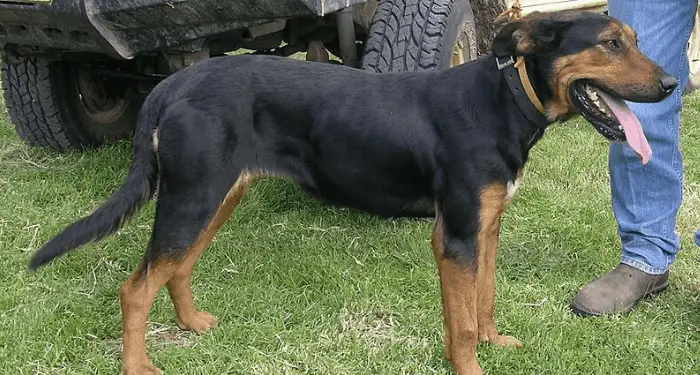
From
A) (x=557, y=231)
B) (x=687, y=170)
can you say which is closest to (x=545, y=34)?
(x=557, y=231)

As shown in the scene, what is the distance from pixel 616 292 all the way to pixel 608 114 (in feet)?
3.57

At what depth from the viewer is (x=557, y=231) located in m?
4.36

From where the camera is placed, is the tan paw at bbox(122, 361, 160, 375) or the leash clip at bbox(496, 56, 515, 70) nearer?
the leash clip at bbox(496, 56, 515, 70)

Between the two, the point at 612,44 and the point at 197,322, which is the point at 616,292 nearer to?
the point at 612,44

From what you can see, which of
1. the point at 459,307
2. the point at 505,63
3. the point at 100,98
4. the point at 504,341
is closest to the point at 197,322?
the point at 459,307

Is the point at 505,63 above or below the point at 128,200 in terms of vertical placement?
above

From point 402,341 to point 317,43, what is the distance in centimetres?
206

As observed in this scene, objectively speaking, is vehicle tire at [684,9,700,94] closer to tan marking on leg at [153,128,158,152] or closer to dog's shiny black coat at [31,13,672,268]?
dog's shiny black coat at [31,13,672,268]

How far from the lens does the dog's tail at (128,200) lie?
9.67ft

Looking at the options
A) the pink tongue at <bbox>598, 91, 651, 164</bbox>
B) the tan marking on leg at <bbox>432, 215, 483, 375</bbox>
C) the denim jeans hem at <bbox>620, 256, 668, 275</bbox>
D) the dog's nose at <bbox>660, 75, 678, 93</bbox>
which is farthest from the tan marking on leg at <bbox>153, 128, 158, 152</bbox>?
the denim jeans hem at <bbox>620, 256, 668, 275</bbox>

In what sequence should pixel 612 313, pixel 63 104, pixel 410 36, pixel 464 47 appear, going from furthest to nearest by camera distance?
1. pixel 63 104
2. pixel 464 47
3. pixel 410 36
4. pixel 612 313

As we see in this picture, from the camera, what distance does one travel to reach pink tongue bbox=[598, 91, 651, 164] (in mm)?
2848

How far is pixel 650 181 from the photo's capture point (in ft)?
11.9

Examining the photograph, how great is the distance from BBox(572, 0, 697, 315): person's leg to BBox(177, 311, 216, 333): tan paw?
1650 mm
